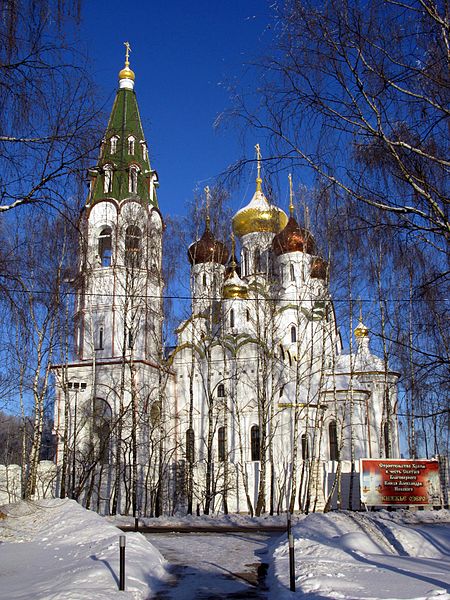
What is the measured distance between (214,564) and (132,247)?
51.3 feet

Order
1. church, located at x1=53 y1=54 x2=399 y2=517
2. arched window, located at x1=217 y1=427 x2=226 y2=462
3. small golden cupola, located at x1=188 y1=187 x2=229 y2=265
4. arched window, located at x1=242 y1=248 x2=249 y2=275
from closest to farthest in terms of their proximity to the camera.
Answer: church, located at x1=53 y1=54 x2=399 y2=517, small golden cupola, located at x1=188 y1=187 x2=229 y2=265, arched window, located at x1=217 y1=427 x2=226 y2=462, arched window, located at x1=242 y1=248 x2=249 y2=275

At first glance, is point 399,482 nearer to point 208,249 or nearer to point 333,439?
point 333,439

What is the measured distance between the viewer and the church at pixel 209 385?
991 inches

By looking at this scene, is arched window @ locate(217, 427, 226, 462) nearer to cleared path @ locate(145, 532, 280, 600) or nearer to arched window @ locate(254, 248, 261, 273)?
arched window @ locate(254, 248, 261, 273)

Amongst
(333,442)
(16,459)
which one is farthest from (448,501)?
(16,459)

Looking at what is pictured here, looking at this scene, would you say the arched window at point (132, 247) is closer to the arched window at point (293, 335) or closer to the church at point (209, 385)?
the church at point (209, 385)

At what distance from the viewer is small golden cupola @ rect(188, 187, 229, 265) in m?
27.7

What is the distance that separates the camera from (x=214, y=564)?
11.0 meters

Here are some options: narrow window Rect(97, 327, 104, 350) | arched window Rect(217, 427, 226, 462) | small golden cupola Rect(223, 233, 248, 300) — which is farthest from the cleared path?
small golden cupola Rect(223, 233, 248, 300)

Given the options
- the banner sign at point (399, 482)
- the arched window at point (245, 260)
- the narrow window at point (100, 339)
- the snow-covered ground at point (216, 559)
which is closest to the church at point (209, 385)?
the narrow window at point (100, 339)

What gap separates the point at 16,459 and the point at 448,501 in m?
41.7

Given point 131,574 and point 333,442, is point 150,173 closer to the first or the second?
point 333,442

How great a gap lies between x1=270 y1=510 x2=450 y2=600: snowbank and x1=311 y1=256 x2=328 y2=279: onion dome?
35.9 feet

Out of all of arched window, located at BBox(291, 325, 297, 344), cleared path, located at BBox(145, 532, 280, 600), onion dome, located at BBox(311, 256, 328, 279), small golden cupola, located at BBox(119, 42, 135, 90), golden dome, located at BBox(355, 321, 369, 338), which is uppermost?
small golden cupola, located at BBox(119, 42, 135, 90)
